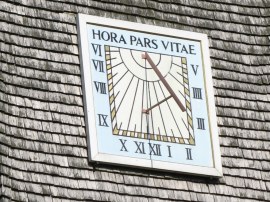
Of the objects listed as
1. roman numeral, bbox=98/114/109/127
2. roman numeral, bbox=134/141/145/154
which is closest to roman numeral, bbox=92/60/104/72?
roman numeral, bbox=98/114/109/127

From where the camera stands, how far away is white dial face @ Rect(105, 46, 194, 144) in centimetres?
2345

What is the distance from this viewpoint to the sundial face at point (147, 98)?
2330 cm

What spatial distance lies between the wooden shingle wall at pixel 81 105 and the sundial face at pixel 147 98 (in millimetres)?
132

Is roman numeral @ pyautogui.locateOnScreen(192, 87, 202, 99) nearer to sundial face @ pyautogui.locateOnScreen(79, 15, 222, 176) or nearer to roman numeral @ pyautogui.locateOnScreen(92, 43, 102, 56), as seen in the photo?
sundial face @ pyautogui.locateOnScreen(79, 15, 222, 176)

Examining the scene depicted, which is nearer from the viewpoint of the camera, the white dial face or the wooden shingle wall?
the wooden shingle wall

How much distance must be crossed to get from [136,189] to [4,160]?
155 centimetres

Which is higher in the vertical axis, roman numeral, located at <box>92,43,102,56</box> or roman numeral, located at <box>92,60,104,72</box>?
roman numeral, located at <box>92,43,102,56</box>

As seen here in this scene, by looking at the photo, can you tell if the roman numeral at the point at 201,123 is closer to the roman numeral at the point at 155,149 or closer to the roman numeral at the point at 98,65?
the roman numeral at the point at 155,149

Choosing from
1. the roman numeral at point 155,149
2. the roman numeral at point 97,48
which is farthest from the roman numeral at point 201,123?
the roman numeral at point 97,48

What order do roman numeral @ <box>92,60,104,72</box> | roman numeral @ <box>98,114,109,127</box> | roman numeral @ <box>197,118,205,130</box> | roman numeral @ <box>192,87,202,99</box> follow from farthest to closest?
roman numeral @ <box>192,87,202,99</box> < roman numeral @ <box>197,118,205,130</box> < roman numeral @ <box>92,60,104,72</box> < roman numeral @ <box>98,114,109,127</box>

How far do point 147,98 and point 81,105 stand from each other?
2.62 ft

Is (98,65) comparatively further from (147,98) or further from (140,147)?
(140,147)

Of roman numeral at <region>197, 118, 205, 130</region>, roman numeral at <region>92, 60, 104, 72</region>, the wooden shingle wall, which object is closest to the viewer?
the wooden shingle wall

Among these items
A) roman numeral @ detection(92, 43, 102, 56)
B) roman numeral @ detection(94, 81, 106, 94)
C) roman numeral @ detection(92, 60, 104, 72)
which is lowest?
roman numeral @ detection(94, 81, 106, 94)
